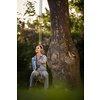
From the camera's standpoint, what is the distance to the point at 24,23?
3.61 metres

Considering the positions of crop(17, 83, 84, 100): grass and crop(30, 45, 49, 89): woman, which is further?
crop(30, 45, 49, 89): woman

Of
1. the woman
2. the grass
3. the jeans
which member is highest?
the woman

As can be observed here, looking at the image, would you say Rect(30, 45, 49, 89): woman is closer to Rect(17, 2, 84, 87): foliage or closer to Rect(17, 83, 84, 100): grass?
Rect(17, 2, 84, 87): foliage

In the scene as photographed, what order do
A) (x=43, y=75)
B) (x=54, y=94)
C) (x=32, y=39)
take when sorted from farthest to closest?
(x=32, y=39) < (x=43, y=75) < (x=54, y=94)

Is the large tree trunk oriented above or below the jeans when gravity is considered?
above

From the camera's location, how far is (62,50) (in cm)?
335

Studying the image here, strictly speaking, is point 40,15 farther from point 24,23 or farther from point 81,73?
point 81,73

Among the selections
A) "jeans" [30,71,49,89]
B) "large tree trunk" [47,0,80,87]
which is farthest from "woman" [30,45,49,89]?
"large tree trunk" [47,0,80,87]

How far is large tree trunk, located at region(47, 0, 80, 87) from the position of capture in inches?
130

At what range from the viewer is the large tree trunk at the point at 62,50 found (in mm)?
3312

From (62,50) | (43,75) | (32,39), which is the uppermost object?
(32,39)

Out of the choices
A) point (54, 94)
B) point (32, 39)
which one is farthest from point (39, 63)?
point (54, 94)

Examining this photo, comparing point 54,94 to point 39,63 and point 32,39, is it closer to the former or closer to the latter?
point 39,63

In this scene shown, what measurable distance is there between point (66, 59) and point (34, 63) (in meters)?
0.68
